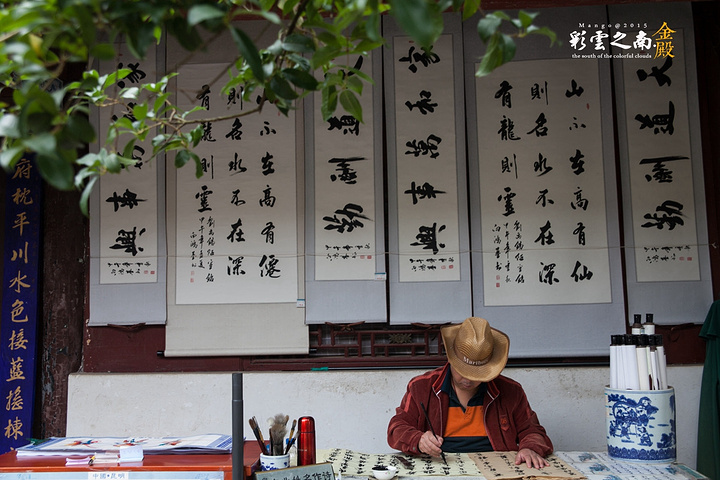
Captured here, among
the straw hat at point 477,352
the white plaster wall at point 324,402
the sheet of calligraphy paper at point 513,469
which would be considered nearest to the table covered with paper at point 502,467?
the sheet of calligraphy paper at point 513,469

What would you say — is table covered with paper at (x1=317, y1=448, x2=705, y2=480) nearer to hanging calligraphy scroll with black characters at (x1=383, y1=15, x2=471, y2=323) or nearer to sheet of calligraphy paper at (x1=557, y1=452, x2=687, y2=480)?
sheet of calligraphy paper at (x1=557, y1=452, x2=687, y2=480)

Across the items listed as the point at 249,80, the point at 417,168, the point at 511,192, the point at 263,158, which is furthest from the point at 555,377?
the point at 249,80

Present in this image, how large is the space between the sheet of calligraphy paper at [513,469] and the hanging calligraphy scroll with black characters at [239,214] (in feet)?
5.01

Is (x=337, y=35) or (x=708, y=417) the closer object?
(x=337, y=35)

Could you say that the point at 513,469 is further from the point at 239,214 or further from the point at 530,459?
the point at 239,214

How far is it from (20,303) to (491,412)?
2.60 metres

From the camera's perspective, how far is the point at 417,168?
372 cm

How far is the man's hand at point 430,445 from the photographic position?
2.46 metres

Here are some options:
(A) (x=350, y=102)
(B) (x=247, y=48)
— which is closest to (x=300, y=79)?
(A) (x=350, y=102)

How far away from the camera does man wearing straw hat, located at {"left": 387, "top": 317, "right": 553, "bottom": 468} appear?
112 inches

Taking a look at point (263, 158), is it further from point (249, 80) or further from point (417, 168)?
point (249, 80)

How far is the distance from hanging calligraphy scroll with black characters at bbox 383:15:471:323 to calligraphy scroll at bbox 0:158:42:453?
1.98 m

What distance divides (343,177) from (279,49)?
2.55 metres

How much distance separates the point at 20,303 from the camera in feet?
12.5
